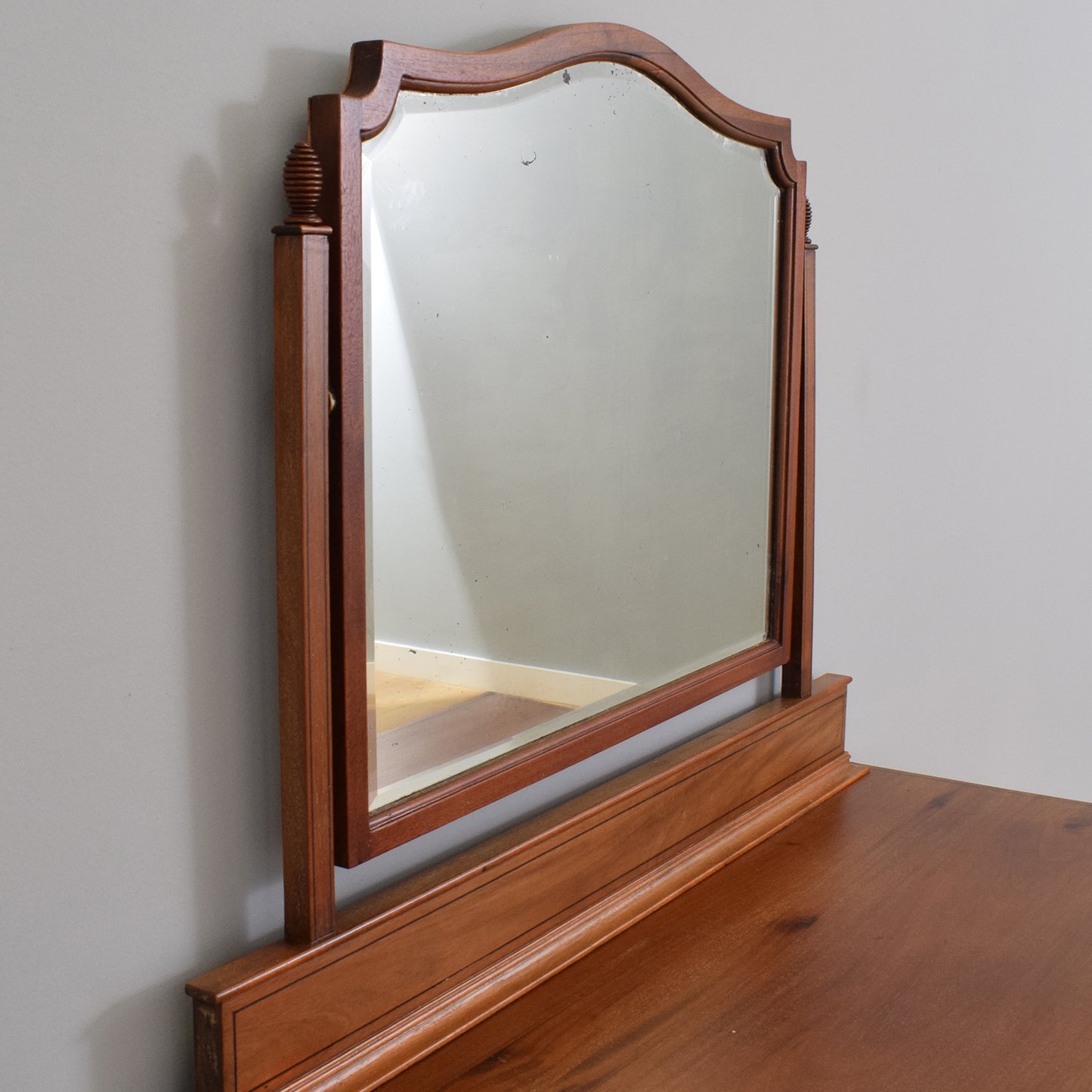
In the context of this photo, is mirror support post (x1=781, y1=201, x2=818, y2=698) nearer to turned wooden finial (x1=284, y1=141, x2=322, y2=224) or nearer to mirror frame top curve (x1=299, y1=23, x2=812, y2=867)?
mirror frame top curve (x1=299, y1=23, x2=812, y2=867)

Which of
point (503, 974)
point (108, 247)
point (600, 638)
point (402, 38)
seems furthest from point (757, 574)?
point (108, 247)

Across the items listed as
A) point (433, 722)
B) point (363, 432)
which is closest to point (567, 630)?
point (433, 722)

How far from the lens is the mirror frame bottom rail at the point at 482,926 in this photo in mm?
663

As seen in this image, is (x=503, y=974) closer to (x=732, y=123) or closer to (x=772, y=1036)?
(x=772, y=1036)

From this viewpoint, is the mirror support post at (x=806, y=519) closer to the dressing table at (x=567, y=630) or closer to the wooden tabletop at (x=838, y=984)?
the dressing table at (x=567, y=630)

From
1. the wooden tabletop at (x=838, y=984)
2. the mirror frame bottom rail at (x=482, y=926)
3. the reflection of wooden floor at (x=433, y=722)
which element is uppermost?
the reflection of wooden floor at (x=433, y=722)

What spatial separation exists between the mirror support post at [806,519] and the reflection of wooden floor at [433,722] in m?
0.47

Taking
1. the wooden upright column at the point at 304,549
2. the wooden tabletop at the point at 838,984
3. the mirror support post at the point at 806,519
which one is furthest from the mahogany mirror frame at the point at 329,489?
the mirror support post at the point at 806,519

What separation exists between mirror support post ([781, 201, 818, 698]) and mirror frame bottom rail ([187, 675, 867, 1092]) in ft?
0.28

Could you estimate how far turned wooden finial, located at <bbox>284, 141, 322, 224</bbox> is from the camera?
0.64m

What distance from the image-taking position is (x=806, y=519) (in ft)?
4.03

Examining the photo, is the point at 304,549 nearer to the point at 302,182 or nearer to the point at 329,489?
the point at 329,489

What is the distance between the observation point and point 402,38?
744 mm

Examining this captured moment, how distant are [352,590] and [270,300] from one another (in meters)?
0.18
